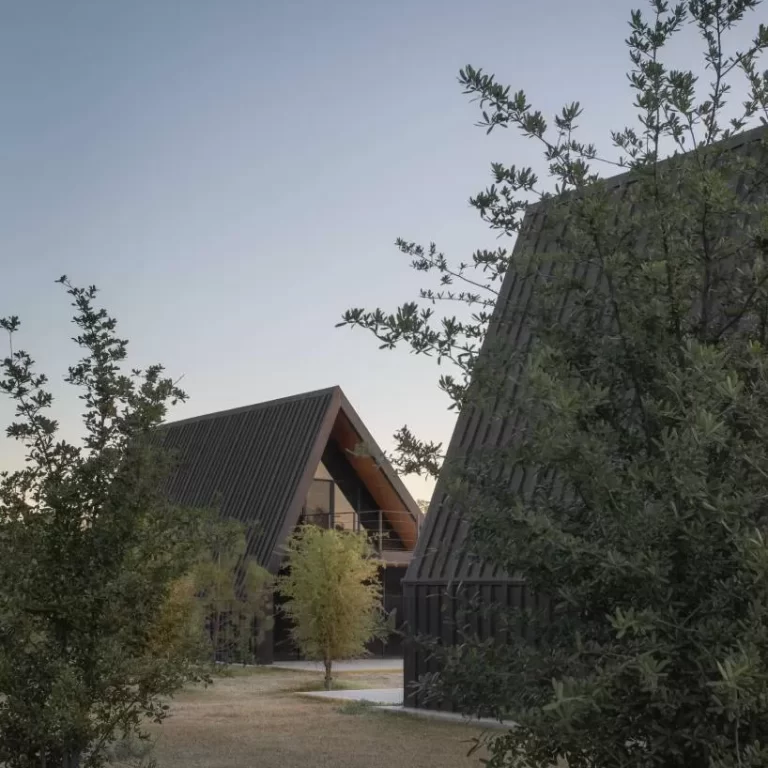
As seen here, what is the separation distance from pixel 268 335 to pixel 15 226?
5075 millimetres

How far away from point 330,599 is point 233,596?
4026 mm

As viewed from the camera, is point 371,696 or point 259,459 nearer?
point 371,696

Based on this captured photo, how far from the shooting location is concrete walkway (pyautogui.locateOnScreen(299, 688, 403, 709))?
17.3m

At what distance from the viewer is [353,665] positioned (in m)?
28.1

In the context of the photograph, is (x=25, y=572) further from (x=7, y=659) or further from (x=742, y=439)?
(x=742, y=439)

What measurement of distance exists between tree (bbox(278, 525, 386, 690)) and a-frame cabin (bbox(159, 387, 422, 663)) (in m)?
4.17

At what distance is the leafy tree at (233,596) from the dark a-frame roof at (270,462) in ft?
2.73

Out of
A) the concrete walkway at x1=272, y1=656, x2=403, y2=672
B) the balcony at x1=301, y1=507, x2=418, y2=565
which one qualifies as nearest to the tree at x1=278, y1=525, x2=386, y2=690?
the concrete walkway at x1=272, y1=656, x2=403, y2=672

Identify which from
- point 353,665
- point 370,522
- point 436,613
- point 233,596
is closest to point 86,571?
point 436,613

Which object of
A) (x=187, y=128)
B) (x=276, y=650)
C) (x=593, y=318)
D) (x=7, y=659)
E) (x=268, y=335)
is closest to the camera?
(x=593, y=318)

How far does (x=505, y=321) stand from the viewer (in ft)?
17.6

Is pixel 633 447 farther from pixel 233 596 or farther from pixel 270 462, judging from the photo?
pixel 270 462

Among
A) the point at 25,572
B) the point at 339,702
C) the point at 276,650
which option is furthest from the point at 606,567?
the point at 276,650

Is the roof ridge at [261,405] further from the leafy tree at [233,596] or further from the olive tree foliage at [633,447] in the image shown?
the olive tree foliage at [633,447]
